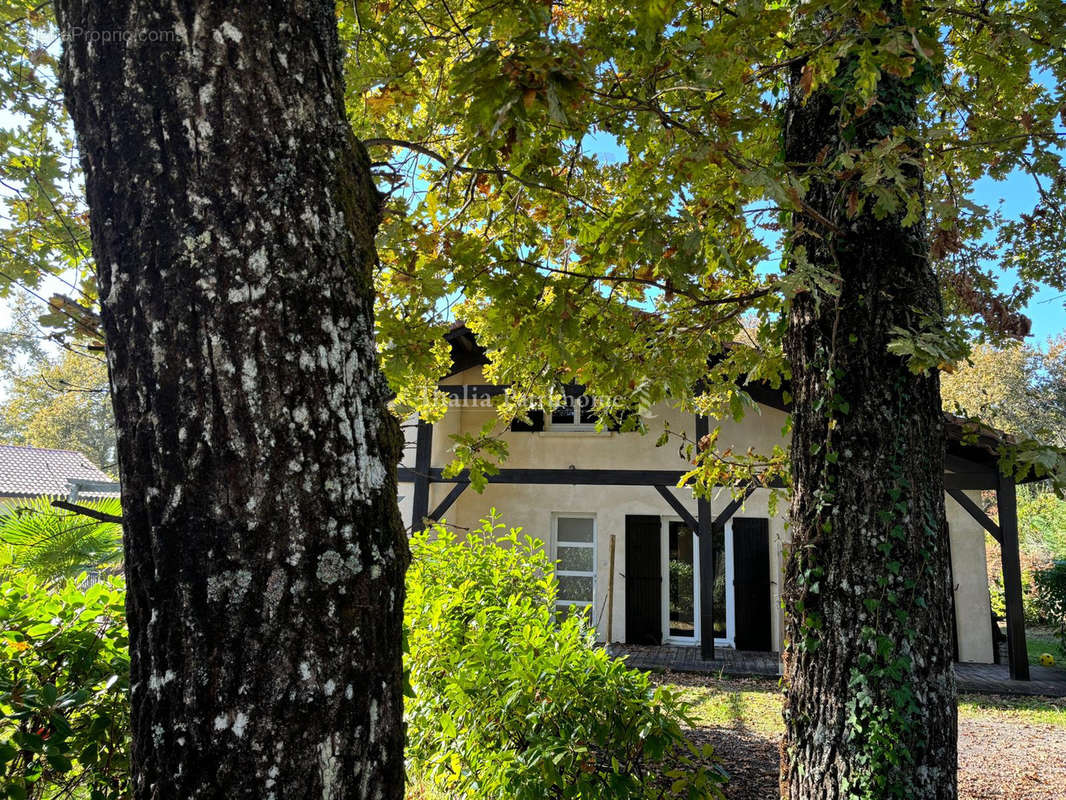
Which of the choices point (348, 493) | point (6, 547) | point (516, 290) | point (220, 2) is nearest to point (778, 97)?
point (516, 290)

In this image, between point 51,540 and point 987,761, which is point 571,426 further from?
point 51,540

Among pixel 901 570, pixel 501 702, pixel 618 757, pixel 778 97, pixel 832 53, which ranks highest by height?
pixel 778 97

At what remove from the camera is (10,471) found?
24656mm

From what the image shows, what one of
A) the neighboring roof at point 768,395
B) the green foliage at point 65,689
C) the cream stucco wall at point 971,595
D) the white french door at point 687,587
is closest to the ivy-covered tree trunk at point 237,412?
the green foliage at point 65,689

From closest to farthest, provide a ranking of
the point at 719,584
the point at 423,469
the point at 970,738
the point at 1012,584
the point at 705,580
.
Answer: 1. the point at 970,738
2. the point at 1012,584
3. the point at 705,580
4. the point at 423,469
5. the point at 719,584

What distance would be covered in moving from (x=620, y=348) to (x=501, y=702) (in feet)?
6.68

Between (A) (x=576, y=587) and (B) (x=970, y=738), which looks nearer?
(B) (x=970, y=738)

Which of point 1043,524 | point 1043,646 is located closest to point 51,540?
point 1043,646

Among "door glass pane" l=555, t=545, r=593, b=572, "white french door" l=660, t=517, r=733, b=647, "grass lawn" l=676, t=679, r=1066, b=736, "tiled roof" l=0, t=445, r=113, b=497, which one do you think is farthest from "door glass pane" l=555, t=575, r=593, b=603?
"tiled roof" l=0, t=445, r=113, b=497

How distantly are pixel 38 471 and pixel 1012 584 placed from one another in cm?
2984

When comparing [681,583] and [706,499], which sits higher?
[706,499]

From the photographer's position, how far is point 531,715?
274 centimetres

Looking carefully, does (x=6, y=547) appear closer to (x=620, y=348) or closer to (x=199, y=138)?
(x=199, y=138)

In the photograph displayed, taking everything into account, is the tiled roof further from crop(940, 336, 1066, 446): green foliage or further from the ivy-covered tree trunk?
crop(940, 336, 1066, 446): green foliage
